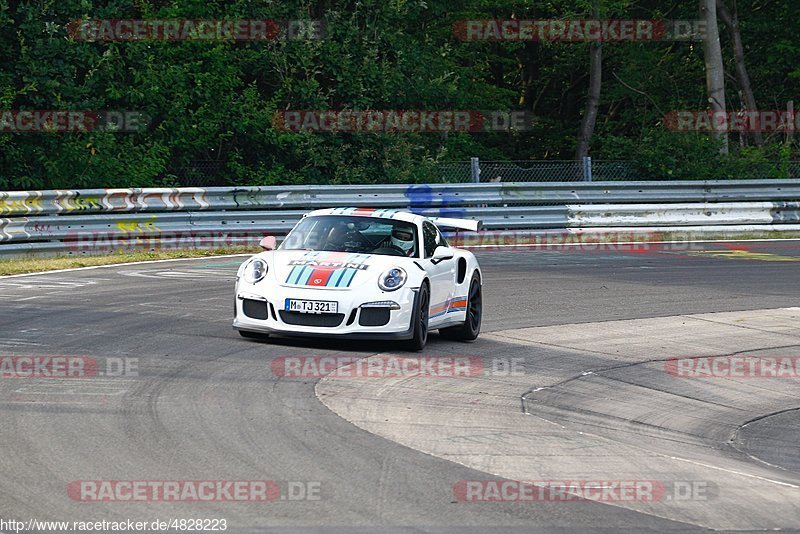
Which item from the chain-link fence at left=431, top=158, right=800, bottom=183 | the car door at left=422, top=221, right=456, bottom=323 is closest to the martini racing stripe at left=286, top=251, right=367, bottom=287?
the car door at left=422, top=221, right=456, bottom=323

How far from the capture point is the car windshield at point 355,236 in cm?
1255

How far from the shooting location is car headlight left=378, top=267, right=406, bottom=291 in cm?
1171

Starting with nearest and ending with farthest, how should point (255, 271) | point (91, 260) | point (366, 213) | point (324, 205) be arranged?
point (255, 271)
point (366, 213)
point (91, 260)
point (324, 205)

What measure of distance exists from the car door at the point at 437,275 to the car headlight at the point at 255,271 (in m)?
1.54

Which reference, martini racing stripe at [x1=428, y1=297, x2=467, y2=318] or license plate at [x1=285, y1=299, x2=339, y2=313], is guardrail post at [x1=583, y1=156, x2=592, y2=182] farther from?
license plate at [x1=285, y1=299, x2=339, y2=313]

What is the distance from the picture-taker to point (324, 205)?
22625 mm

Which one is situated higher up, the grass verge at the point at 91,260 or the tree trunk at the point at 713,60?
the tree trunk at the point at 713,60

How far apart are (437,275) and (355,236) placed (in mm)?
900

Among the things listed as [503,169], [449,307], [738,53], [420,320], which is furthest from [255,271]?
[738,53]

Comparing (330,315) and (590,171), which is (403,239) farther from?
(590,171)

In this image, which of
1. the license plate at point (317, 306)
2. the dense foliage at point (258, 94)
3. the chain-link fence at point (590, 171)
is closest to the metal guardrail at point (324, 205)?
the chain-link fence at point (590, 171)

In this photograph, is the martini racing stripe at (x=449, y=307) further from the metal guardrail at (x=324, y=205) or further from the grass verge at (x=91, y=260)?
the metal guardrail at (x=324, y=205)

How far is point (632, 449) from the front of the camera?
27.6ft

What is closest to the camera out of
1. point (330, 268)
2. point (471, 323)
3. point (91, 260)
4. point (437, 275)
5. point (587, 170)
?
point (330, 268)
